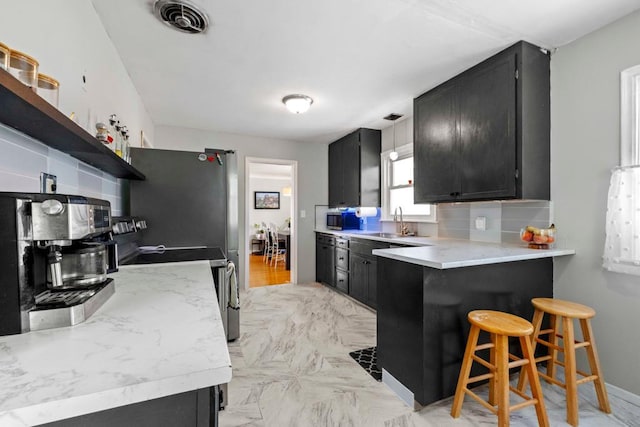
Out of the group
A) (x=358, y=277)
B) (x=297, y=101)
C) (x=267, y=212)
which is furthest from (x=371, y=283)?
(x=267, y=212)

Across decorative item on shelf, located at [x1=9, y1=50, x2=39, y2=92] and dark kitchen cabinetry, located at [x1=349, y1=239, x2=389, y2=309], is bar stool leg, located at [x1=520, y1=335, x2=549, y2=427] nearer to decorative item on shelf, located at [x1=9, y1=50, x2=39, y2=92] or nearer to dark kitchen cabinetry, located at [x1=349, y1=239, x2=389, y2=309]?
dark kitchen cabinetry, located at [x1=349, y1=239, x2=389, y2=309]

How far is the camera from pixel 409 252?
6.51 feet

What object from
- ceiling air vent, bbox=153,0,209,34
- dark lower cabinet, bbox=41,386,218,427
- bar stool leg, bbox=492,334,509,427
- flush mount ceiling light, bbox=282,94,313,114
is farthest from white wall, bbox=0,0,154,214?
bar stool leg, bbox=492,334,509,427

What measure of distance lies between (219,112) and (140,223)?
1872 mm

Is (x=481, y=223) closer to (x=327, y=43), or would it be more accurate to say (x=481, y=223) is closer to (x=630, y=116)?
(x=630, y=116)

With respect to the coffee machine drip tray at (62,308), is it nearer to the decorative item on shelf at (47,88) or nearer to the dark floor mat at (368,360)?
the decorative item on shelf at (47,88)

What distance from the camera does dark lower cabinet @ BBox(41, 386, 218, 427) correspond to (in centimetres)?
56

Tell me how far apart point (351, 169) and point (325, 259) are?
1473mm

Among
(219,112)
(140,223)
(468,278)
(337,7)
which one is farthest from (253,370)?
(219,112)

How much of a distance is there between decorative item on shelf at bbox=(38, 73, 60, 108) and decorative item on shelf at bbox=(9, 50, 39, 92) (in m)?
0.10

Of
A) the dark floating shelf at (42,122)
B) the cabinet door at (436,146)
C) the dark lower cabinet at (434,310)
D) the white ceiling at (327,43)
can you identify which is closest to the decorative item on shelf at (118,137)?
the dark floating shelf at (42,122)

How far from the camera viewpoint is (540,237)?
6.89 feet

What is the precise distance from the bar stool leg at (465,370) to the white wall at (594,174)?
1.02 m

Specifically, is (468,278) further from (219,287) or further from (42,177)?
(42,177)
